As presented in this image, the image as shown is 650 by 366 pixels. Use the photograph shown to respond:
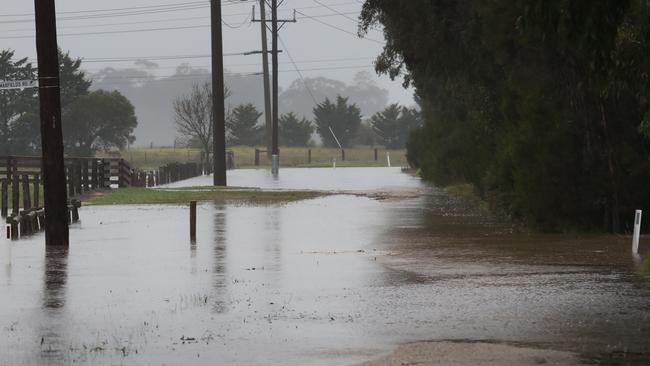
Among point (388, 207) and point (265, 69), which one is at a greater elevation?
point (265, 69)

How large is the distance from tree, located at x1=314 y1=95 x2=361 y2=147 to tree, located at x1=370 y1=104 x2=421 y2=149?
2677mm

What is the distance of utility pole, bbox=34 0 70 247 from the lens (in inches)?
946

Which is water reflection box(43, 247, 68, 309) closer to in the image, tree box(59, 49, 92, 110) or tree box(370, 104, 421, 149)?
tree box(59, 49, 92, 110)

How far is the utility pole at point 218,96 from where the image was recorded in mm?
52166

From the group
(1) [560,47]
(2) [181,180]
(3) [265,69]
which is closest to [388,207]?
(1) [560,47]

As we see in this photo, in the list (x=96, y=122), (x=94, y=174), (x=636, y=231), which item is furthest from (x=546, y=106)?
(x=96, y=122)

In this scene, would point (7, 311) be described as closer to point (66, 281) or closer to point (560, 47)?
point (66, 281)

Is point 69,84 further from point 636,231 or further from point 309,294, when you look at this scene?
point 309,294

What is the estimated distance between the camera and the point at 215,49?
5288 cm

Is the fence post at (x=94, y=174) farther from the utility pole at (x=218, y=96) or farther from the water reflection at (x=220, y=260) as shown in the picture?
the water reflection at (x=220, y=260)

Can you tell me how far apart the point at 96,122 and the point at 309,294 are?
87.0 meters

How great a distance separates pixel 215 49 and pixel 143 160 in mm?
56708

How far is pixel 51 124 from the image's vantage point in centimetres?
2461

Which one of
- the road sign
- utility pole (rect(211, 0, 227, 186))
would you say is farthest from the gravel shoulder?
utility pole (rect(211, 0, 227, 186))
